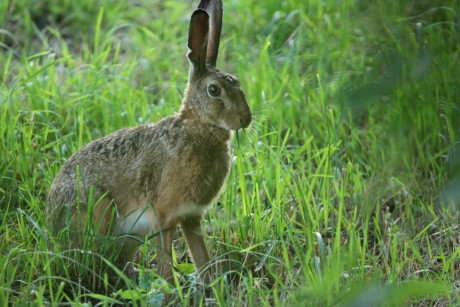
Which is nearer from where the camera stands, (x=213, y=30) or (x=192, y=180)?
(x=192, y=180)

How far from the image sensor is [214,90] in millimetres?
4008

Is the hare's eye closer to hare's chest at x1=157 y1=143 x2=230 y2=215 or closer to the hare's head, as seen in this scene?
the hare's head

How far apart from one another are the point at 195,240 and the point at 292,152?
104 centimetres

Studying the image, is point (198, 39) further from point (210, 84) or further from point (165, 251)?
point (165, 251)

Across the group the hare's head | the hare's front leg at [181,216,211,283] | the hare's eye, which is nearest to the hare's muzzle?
the hare's head

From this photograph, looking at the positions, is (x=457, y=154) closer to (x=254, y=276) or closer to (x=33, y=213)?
(x=254, y=276)

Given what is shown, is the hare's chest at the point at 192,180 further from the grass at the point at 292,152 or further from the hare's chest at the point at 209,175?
the grass at the point at 292,152

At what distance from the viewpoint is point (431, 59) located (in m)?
2.18

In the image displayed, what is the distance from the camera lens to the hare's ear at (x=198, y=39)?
3.99 metres

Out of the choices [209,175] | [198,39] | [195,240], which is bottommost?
[195,240]

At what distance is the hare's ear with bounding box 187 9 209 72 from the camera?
3.99 m

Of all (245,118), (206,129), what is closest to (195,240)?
(206,129)

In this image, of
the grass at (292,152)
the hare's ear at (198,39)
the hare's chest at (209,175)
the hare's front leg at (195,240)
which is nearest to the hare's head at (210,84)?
the hare's ear at (198,39)

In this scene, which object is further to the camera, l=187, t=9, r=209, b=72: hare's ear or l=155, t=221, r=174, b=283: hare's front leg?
l=187, t=9, r=209, b=72: hare's ear
